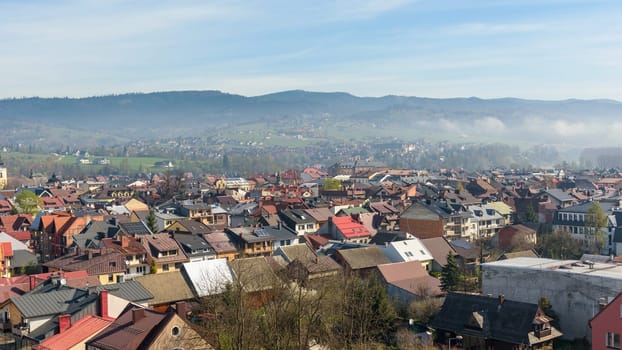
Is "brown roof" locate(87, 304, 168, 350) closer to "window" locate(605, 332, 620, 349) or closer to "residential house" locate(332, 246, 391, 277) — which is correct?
"window" locate(605, 332, 620, 349)

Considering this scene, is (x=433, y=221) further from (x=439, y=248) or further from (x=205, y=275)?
(x=205, y=275)

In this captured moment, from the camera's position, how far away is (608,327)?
30.1 meters

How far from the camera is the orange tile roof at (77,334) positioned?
28.4 m

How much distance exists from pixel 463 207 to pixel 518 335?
41.2m

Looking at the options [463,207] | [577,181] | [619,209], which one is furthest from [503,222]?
[577,181]

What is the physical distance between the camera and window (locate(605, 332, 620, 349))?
29.8m

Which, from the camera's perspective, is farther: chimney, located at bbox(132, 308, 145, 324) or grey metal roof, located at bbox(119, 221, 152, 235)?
grey metal roof, located at bbox(119, 221, 152, 235)

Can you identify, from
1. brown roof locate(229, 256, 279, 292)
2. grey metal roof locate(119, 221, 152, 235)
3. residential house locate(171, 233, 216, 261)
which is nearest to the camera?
brown roof locate(229, 256, 279, 292)

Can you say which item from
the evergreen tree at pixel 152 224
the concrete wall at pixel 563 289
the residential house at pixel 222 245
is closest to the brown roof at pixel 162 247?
the residential house at pixel 222 245

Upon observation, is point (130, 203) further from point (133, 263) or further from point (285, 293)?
point (285, 293)

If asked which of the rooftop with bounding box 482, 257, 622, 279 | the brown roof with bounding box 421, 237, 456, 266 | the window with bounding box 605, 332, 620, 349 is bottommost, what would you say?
the brown roof with bounding box 421, 237, 456, 266

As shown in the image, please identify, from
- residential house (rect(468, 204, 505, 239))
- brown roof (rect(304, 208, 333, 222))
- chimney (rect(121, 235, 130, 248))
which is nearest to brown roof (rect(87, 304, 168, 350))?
chimney (rect(121, 235, 130, 248))

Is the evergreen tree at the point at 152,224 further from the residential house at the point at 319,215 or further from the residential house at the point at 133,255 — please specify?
the residential house at the point at 319,215

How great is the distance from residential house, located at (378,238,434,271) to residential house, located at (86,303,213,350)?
2509cm
